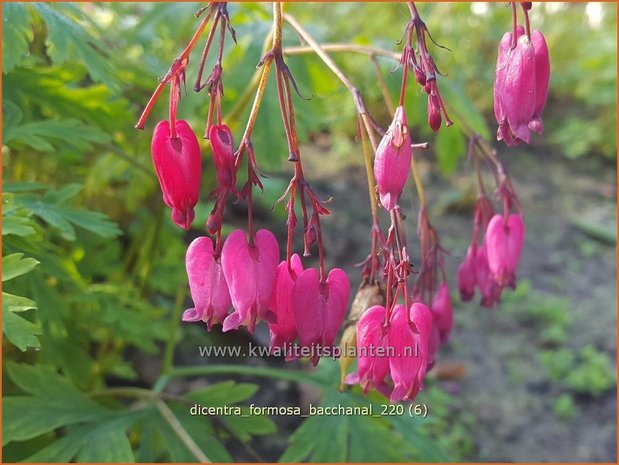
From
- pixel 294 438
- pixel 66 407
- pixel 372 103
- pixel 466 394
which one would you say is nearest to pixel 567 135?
pixel 372 103

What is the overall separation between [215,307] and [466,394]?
1.80 m

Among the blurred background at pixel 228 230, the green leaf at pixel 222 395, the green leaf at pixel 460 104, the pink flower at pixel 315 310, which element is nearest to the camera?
the pink flower at pixel 315 310

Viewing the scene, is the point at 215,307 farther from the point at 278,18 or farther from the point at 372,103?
the point at 372,103

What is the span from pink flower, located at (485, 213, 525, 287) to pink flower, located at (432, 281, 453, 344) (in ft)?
0.33

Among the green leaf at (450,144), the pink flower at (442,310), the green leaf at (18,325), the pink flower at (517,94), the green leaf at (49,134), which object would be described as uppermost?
the green leaf at (450,144)

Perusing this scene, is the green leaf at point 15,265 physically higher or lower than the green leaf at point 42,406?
higher

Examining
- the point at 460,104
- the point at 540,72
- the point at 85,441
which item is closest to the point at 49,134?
the point at 85,441

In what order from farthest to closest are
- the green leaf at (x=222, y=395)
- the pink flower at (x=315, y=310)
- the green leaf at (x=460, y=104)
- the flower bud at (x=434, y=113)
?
the green leaf at (x=460, y=104), the green leaf at (x=222, y=395), the pink flower at (x=315, y=310), the flower bud at (x=434, y=113)

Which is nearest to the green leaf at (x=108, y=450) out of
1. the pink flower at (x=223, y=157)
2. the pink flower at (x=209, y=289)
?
the pink flower at (x=209, y=289)

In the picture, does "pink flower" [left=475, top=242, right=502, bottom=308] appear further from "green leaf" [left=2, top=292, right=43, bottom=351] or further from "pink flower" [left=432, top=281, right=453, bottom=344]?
"green leaf" [left=2, top=292, right=43, bottom=351]

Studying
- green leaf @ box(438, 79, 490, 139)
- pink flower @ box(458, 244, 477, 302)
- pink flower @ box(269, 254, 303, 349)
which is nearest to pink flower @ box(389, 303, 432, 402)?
pink flower @ box(269, 254, 303, 349)

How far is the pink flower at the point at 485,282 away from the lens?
1330 mm

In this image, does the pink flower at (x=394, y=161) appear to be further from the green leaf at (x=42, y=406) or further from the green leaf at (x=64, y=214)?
the green leaf at (x=42, y=406)

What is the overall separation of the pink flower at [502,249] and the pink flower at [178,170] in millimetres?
609
